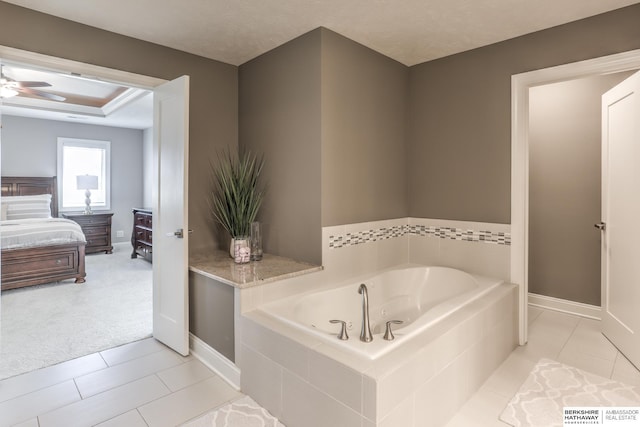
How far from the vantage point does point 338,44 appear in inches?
104

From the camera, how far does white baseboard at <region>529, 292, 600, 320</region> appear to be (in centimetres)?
325

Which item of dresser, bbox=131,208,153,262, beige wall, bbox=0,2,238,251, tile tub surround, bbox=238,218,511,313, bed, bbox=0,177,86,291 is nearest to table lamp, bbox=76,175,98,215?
dresser, bbox=131,208,153,262

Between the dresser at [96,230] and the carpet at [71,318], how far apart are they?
1404 millimetres

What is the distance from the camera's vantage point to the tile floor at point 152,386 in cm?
187

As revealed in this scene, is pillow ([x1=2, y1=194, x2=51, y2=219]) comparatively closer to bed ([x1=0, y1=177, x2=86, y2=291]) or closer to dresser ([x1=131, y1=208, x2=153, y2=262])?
bed ([x1=0, y1=177, x2=86, y2=291])

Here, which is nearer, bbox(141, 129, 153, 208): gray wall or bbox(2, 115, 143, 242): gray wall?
bbox(2, 115, 143, 242): gray wall

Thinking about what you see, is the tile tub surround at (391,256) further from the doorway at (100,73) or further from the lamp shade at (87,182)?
the lamp shade at (87,182)

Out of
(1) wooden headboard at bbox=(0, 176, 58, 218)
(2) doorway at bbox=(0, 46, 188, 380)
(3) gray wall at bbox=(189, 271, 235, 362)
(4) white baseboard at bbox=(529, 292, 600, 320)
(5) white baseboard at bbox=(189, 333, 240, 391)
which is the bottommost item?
(5) white baseboard at bbox=(189, 333, 240, 391)

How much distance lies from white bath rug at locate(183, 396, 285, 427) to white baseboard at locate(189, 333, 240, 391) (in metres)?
0.19

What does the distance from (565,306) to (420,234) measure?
1.59 meters

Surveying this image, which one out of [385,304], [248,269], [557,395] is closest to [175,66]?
[248,269]

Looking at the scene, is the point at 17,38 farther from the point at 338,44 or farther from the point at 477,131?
the point at 477,131

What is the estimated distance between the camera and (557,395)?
2025 mm

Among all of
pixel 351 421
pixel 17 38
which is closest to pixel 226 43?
pixel 17 38
